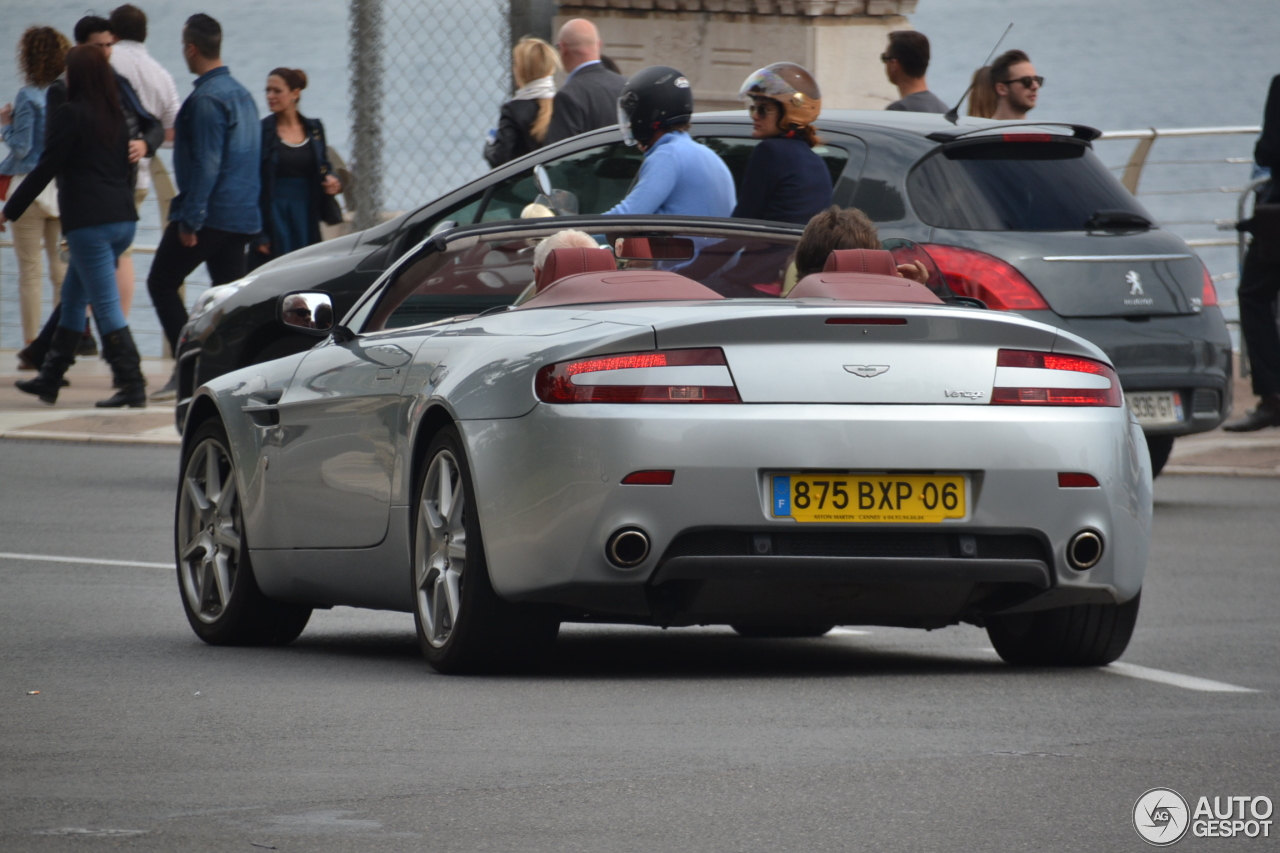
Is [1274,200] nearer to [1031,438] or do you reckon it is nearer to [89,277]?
[89,277]

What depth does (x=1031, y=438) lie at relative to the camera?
636 centimetres

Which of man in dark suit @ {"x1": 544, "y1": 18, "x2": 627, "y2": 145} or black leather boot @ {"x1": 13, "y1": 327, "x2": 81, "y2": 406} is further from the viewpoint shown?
black leather boot @ {"x1": 13, "y1": 327, "x2": 81, "y2": 406}

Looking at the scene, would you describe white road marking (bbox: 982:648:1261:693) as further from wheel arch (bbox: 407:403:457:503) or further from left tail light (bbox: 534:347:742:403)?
wheel arch (bbox: 407:403:457:503)

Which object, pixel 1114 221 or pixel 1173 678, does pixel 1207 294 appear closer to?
pixel 1114 221

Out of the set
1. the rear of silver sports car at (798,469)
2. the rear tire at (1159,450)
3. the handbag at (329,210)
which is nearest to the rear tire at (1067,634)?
the rear of silver sports car at (798,469)

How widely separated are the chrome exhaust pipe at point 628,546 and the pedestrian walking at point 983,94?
294 inches

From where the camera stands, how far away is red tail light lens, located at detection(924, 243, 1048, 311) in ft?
34.0

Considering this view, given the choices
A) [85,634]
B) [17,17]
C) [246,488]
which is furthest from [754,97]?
[17,17]

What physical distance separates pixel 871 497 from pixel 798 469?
0.20 m

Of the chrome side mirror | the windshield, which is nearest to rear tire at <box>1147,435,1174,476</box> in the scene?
the windshield

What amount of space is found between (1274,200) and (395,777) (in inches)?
393

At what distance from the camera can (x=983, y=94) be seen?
43.8ft

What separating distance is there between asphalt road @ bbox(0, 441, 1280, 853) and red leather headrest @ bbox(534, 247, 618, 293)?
109 cm

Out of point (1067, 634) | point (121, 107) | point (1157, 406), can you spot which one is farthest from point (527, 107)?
point (1067, 634)
